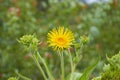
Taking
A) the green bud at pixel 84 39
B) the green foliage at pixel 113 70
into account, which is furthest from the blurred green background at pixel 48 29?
the green foliage at pixel 113 70

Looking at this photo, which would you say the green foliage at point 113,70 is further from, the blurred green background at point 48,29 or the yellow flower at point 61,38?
the blurred green background at point 48,29

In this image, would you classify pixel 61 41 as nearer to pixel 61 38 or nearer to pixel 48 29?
pixel 61 38

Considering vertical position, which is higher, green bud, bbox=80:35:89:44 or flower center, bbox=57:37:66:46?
green bud, bbox=80:35:89:44

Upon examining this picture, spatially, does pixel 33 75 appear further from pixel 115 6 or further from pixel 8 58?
pixel 115 6

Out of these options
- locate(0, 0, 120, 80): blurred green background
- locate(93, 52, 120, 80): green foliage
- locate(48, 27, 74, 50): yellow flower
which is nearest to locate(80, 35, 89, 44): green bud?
locate(48, 27, 74, 50): yellow flower

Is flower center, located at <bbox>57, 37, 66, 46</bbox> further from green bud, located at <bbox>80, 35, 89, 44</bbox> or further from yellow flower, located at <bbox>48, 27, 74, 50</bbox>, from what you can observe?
green bud, located at <bbox>80, 35, 89, 44</bbox>

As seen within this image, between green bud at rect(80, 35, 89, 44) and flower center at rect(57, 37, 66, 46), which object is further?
green bud at rect(80, 35, 89, 44)
